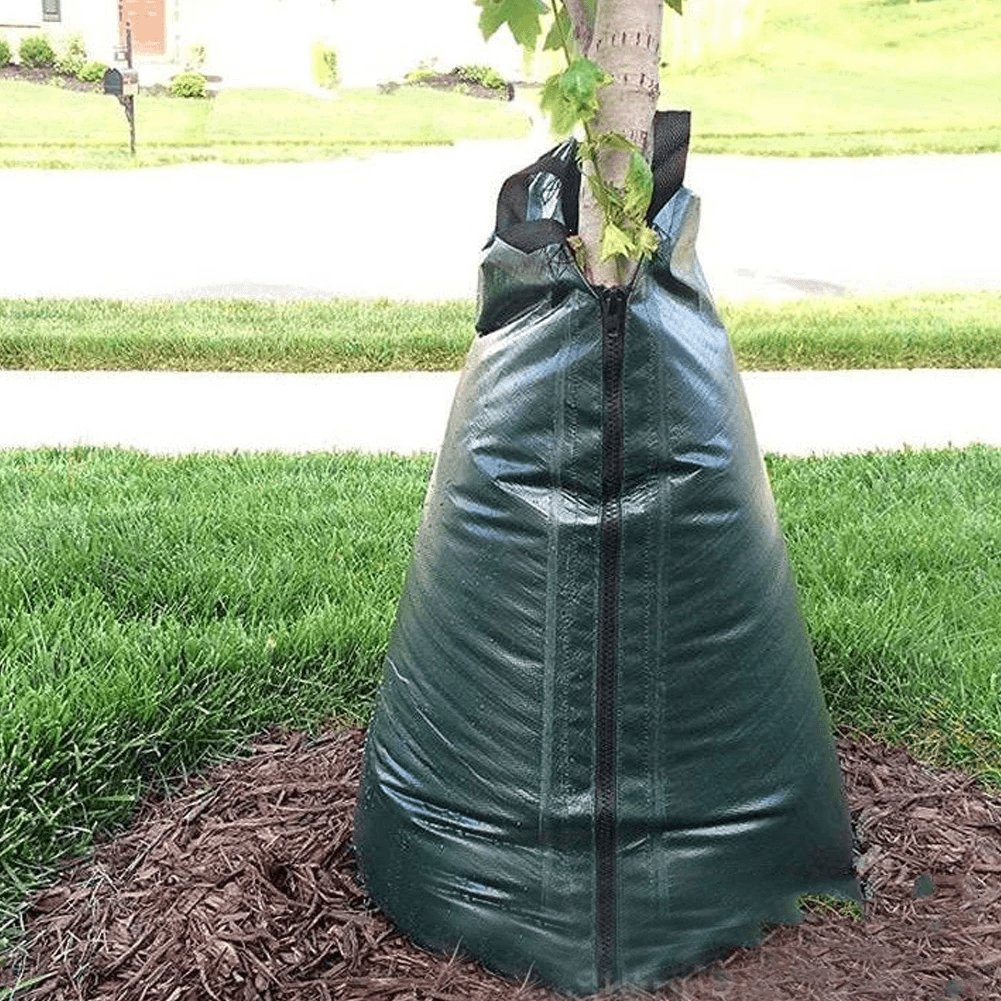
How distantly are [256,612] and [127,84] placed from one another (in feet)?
31.5

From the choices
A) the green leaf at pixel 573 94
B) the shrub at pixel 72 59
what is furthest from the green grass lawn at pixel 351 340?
the shrub at pixel 72 59

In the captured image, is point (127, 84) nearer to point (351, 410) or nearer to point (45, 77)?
point (45, 77)

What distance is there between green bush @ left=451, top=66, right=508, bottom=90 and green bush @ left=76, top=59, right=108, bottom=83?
3.20m

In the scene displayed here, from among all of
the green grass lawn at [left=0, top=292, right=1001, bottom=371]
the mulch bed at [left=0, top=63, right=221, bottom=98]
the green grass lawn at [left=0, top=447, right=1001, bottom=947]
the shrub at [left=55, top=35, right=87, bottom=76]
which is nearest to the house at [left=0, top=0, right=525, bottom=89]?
the shrub at [left=55, top=35, right=87, bottom=76]

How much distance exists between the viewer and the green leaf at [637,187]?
1386 millimetres

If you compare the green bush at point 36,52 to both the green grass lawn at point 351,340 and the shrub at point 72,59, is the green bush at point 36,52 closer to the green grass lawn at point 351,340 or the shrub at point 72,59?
the shrub at point 72,59

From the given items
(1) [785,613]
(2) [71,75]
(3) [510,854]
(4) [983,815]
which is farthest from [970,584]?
Answer: (2) [71,75]

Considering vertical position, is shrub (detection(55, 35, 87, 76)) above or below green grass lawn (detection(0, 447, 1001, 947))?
above

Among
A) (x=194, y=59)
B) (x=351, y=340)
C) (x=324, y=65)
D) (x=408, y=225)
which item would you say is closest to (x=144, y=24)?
(x=194, y=59)

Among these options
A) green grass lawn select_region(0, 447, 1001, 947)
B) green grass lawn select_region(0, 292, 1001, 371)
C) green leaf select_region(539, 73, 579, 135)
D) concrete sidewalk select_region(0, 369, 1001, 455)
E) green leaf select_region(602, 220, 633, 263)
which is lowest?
concrete sidewalk select_region(0, 369, 1001, 455)

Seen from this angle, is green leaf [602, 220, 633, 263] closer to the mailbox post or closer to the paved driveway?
the paved driveway

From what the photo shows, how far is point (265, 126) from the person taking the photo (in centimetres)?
1189

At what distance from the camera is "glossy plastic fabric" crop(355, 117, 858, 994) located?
1477 millimetres

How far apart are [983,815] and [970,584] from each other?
97 cm
